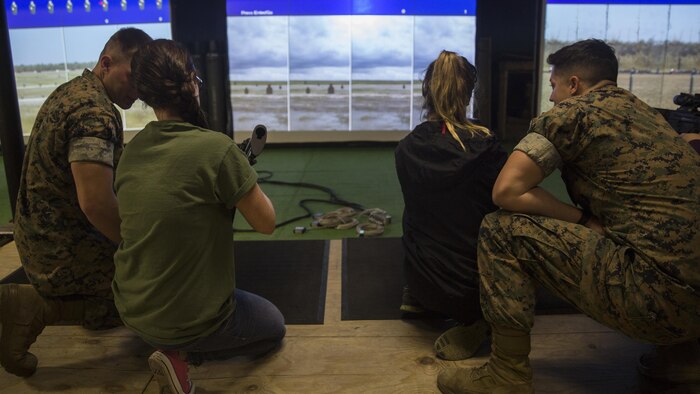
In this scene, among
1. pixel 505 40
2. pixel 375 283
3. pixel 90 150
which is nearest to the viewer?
pixel 90 150

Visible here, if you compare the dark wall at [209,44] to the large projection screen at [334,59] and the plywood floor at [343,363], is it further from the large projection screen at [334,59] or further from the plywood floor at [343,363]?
the plywood floor at [343,363]

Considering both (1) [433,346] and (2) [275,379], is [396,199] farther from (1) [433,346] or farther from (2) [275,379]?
(2) [275,379]

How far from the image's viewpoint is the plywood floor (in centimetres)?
175

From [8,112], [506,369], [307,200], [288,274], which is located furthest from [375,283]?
[8,112]

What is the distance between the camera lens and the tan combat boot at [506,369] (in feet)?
5.16

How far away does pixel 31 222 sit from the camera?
72.2 inches

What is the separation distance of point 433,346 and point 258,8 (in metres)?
4.54

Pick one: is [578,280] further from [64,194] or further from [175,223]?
[64,194]

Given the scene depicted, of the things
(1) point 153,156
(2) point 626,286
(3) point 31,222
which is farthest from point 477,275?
(3) point 31,222

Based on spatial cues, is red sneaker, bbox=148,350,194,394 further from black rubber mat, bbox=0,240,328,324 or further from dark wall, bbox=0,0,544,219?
dark wall, bbox=0,0,544,219

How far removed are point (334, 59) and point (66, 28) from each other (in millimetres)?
2556

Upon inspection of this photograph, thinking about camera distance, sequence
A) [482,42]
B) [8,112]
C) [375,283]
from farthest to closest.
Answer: [482,42], [8,112], [375,283]

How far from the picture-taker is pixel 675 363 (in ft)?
5.57

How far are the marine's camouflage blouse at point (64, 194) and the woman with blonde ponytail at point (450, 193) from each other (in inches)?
38.0
